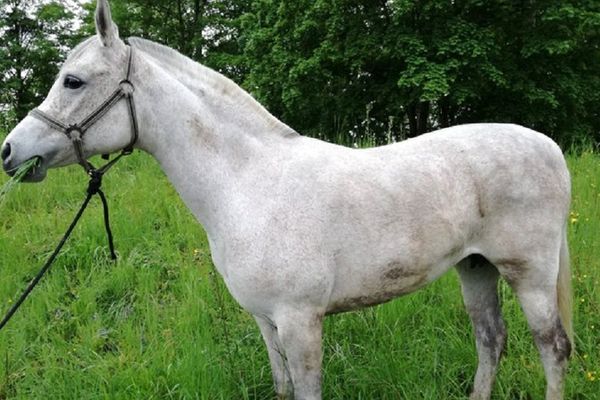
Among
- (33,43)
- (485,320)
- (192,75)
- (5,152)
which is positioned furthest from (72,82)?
(33,43)

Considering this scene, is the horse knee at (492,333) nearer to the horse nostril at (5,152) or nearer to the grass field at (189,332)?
the grass field at (189,332)

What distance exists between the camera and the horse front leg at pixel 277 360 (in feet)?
7.75

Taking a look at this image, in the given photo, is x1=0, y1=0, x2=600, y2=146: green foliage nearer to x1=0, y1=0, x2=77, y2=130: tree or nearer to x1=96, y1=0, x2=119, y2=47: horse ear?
x1=0, y1=0, x2=77, y2=130: tree

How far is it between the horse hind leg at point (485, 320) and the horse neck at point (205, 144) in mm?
1369

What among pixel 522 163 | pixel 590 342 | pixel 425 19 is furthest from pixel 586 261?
pixel 425 19

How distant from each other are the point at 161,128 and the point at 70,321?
2.09 meters

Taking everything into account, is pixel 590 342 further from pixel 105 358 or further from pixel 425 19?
pixel 425 19

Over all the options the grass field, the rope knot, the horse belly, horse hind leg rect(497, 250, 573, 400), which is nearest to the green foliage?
the grass field

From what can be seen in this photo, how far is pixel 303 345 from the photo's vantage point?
2.05m

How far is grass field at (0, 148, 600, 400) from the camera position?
2803 millimetres

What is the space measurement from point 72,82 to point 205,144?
0.57m

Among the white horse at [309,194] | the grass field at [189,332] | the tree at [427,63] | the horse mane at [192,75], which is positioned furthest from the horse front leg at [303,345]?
the tree at [427,63]

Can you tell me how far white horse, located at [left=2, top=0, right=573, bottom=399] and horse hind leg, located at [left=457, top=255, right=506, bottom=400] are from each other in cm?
28

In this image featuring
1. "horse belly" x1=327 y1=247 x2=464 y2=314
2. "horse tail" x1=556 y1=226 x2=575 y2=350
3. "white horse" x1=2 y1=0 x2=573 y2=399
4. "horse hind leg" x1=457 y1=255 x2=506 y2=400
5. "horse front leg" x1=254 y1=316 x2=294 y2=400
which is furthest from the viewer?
"horse hind leg" x1=457 y1=255 x2=506 y2=400
